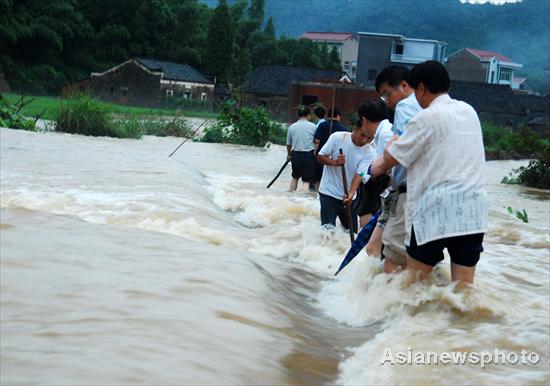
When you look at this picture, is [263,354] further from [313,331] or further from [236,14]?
[236,14]

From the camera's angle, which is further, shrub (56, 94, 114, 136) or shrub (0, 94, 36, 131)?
shrub (56, 94, 114, 136)

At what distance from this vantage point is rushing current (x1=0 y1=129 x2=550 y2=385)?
425cm

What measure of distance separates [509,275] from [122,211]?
13.9 ft

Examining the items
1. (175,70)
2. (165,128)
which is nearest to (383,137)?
(165,128)

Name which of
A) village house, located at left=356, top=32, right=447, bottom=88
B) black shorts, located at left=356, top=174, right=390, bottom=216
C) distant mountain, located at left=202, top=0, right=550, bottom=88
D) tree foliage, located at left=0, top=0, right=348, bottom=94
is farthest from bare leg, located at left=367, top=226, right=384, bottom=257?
distant mountain, located at left=202, top=0, right=550, bottom=88

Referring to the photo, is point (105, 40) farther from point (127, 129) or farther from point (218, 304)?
point (218, 304)

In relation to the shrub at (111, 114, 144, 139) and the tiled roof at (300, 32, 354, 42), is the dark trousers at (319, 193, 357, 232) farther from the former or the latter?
the tiled roof at (300, 32, 354, 42)

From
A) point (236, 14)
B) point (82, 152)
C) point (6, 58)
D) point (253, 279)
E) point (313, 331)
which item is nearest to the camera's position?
point (313, 331)

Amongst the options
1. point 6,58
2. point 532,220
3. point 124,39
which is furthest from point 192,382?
point 124,39

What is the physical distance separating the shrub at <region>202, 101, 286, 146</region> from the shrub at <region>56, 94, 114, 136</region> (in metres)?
→ 5.68

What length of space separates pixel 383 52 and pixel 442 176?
81417 millimetres

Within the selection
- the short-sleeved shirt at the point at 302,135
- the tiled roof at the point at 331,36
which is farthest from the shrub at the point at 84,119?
the tiled roof at the point at 331,36

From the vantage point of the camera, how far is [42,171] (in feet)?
41.2

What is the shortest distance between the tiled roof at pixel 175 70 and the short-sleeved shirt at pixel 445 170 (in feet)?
192
